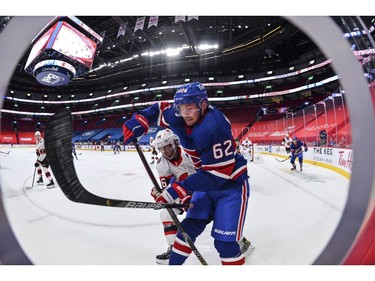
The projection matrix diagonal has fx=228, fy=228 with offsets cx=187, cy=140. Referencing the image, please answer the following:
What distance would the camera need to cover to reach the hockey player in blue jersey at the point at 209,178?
0.97 metres

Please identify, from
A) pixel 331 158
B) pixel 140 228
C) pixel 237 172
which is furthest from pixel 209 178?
pixel 331 158

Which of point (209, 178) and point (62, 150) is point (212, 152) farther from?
point (62, 150)

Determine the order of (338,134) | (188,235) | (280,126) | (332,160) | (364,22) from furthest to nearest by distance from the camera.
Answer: (280,126)
(332,160)
(338,134)
(188,235)
(364,22)

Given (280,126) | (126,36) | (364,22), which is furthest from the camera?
(280,126)

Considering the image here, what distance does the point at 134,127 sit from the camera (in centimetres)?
127

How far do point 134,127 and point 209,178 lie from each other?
0.54m

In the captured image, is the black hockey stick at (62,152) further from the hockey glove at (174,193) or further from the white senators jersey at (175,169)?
the white senators jersey at (175,169)

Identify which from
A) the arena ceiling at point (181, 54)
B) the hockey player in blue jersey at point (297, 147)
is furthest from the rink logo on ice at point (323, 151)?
the arena ceiling at point (181, 54)

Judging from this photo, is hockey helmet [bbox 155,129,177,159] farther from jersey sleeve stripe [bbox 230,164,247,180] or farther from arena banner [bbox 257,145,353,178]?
arena banner [bbox 257,145,353,178]

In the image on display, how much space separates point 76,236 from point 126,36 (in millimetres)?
2974

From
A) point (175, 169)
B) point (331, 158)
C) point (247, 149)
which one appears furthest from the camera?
point (247, 149)

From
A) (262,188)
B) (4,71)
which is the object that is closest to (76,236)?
(4,71)

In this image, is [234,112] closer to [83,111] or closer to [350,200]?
[83,111]

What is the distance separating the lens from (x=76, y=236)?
1.74 meters
